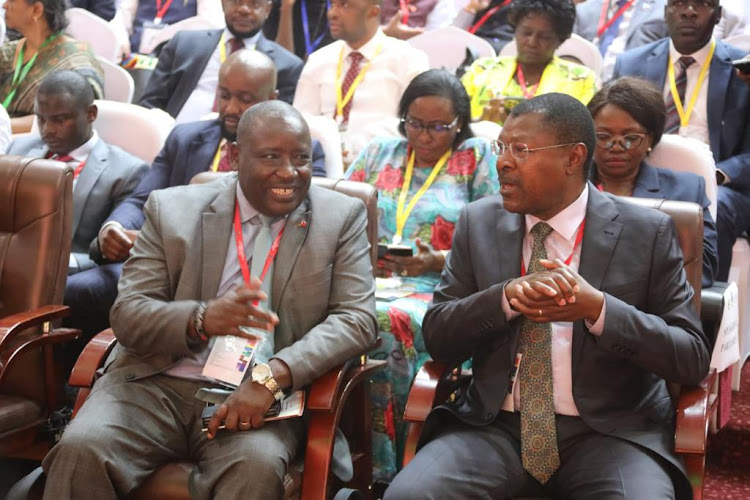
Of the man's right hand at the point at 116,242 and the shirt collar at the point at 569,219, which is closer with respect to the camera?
the shirt collar at the point at 569,219

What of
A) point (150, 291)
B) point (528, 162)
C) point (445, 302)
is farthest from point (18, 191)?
point (528, 162)

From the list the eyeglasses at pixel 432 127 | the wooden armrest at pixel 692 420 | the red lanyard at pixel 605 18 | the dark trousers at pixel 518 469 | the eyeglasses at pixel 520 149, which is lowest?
the dark trousers at pixel 518 469

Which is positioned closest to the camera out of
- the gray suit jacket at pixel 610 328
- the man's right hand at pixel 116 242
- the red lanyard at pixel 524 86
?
the gray suit jacket at pixel 610 328

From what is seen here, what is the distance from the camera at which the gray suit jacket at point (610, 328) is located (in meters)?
2.50

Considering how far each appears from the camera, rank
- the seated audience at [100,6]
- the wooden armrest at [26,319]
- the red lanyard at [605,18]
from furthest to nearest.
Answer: the seated audience at [100,6] < the red lanyard at [605,18] < the wooden armrest at [26,319]

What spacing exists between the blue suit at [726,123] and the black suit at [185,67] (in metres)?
1.85

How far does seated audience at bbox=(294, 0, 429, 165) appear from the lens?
16.4ft

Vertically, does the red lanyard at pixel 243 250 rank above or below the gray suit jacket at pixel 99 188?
above

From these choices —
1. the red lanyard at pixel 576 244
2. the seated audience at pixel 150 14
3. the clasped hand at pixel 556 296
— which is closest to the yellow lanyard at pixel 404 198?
the red lanyard at pixel 576 244

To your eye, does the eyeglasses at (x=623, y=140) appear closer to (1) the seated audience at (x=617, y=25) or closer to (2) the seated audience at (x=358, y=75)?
(2) the seated audience at (x=358, y=75)

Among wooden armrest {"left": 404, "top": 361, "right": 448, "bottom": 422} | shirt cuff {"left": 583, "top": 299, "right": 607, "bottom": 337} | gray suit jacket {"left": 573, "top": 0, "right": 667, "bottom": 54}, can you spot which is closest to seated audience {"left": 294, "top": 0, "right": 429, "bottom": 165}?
gray suit jacket {"left": 573, "top": 0, "right": 667, "bottom": 54}

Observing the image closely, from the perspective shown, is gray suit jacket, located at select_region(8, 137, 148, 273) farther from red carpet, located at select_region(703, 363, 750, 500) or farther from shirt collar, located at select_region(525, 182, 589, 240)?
red carpet, located at select_region(703, 363, 750, 500)

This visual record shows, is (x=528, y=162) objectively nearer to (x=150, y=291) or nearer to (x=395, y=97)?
(x=150, y=291)

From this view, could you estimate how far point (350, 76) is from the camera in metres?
5.14
